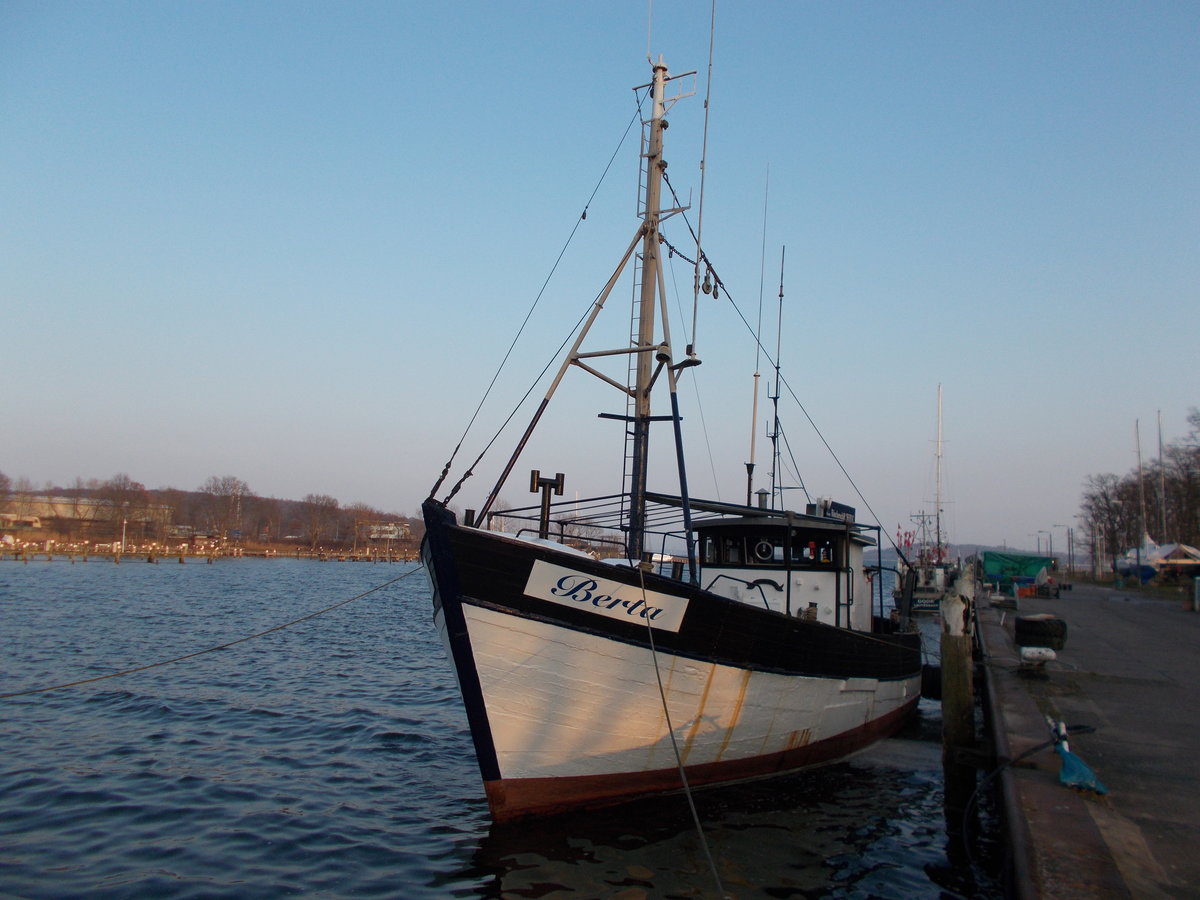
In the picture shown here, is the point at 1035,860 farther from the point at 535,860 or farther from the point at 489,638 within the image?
the point at 489,638

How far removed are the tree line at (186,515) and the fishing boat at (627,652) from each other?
11335 centimetres

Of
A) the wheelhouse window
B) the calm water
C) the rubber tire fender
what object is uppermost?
the wheelhouse window

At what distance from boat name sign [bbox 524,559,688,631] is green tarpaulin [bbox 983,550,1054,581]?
48.1 meters

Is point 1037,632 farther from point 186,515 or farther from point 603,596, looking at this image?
point 186,515

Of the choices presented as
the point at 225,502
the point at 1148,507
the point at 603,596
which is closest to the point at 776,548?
the point at 603,596

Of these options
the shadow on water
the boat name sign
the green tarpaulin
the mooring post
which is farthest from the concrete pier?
the green tarpaulin

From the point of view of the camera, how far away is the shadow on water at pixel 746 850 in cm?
727

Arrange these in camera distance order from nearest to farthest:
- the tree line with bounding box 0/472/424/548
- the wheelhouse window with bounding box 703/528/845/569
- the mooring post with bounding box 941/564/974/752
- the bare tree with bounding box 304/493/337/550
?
1. the mooring post with bounding box 941/564/974/752
2. the wheelhouse window with bounding box 703/528/845/569
3. the tree line with bounding box 0/472/424/548
4. the bare tree with bounding box 304/493/337/550

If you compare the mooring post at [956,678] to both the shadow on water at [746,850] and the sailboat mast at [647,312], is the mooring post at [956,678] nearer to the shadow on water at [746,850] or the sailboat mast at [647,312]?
the shadow on water at [746,850]

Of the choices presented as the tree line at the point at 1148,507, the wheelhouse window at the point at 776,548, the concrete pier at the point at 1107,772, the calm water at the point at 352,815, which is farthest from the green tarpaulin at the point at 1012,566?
the wheelhouse window at the point at 776,548

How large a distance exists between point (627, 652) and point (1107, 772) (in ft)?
17.1

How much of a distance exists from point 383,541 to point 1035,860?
143 metres

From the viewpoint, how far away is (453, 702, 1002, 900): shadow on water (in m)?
7.27

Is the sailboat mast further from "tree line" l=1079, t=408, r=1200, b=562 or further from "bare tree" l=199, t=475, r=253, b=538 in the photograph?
"bare tree" l=199, t=475, r=253, b=538
